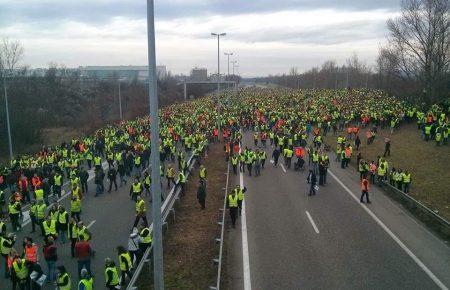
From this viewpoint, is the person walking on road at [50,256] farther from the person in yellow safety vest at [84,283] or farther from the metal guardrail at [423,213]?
the metal guardrail at [423,213]

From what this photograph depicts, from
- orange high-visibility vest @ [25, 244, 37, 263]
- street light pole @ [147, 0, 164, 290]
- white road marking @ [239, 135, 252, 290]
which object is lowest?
white road marking @ [239, 135, 252, 290]

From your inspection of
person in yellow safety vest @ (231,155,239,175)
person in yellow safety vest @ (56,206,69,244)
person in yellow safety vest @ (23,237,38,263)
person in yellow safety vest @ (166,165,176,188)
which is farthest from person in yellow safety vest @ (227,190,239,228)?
person in yellow safety vest @ (231,155,239,175)

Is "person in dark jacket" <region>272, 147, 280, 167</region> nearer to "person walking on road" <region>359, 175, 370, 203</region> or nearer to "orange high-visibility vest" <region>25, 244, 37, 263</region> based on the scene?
"person walking on road" <region>359, 175, 370, 203</region>

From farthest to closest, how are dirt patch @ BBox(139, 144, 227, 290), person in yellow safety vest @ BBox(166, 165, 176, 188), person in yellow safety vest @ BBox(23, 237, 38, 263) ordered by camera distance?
person in yellow safety vest @ BBox(166, 165, 176, 188) < dirt patch @ BBox(139, 144, 227, 290) < person in yellow safety vest @ BBox(23, 237, 38, 263)

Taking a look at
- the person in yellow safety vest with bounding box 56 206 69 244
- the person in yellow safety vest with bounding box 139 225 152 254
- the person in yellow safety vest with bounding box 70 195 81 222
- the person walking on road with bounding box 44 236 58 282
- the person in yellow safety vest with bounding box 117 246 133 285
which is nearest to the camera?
the person in yellow safety vest with bounding box 117 246 133 285

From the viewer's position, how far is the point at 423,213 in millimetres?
17031

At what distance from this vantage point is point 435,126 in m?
30.5

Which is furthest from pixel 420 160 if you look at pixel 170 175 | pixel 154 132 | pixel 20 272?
pixel 20 272

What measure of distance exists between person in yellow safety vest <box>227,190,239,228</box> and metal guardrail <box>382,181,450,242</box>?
6850mm

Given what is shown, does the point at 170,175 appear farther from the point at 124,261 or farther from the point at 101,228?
the point at 124,261

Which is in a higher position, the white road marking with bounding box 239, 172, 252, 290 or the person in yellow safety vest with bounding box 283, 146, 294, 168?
the person in yellow safety vest with bounding box 283, 146, 294, 168

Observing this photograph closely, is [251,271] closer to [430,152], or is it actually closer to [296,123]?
[430,152]

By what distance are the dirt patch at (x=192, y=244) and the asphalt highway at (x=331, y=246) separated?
0.71 m

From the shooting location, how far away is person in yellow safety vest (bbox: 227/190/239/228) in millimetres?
15641
